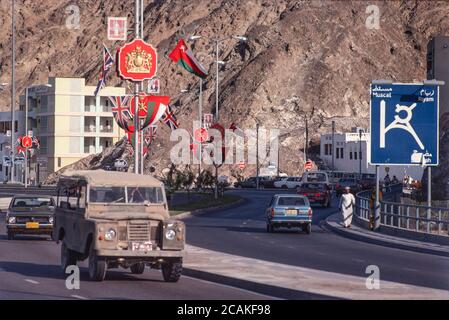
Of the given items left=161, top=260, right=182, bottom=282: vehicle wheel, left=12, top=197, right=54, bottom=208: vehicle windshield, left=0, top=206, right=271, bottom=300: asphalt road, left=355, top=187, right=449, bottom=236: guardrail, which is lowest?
left=0, top=206, right=271, bottom=300: asphalt road

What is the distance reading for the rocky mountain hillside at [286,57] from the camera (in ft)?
427

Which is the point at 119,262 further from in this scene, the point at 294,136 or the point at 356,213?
Result: the point at 294,136

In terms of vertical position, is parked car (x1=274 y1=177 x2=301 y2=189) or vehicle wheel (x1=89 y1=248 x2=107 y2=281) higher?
parked car (x1=274 y1=177 x2=301 y2=189)

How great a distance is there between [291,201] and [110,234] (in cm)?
2208

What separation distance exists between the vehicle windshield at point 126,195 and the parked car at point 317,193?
142ft

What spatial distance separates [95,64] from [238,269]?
13283 cm

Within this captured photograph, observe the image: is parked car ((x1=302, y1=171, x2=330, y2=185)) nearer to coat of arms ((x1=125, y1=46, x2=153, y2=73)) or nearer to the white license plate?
coat of arms ((x1=125, y1=46, x2=153, y2=73))

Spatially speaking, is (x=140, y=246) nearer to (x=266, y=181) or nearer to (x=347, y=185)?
(x=347, y=185)

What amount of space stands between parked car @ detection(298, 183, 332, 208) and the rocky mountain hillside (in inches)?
2081

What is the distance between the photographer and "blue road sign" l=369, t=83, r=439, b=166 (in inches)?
1635

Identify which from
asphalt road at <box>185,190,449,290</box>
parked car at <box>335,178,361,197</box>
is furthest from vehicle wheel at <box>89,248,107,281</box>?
parked car at <box>335,178,361,197</box>

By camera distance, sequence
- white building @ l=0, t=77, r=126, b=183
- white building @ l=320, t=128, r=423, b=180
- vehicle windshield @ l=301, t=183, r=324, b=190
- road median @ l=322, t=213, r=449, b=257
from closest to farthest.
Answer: road median @ l=322, t=213, r=449, b=257 < vehicle windshield @ l=301, t=183, r=324, b=190 < white building @ l=320, t=128, r=423, b=180 < white building @ l=0, t=77, r=126, b=183

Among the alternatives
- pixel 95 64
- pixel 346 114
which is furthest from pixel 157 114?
pixel 95 64

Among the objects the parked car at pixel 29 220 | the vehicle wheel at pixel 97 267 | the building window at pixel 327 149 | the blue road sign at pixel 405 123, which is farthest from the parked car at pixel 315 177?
the vehicle wheel at pixel 97 267
